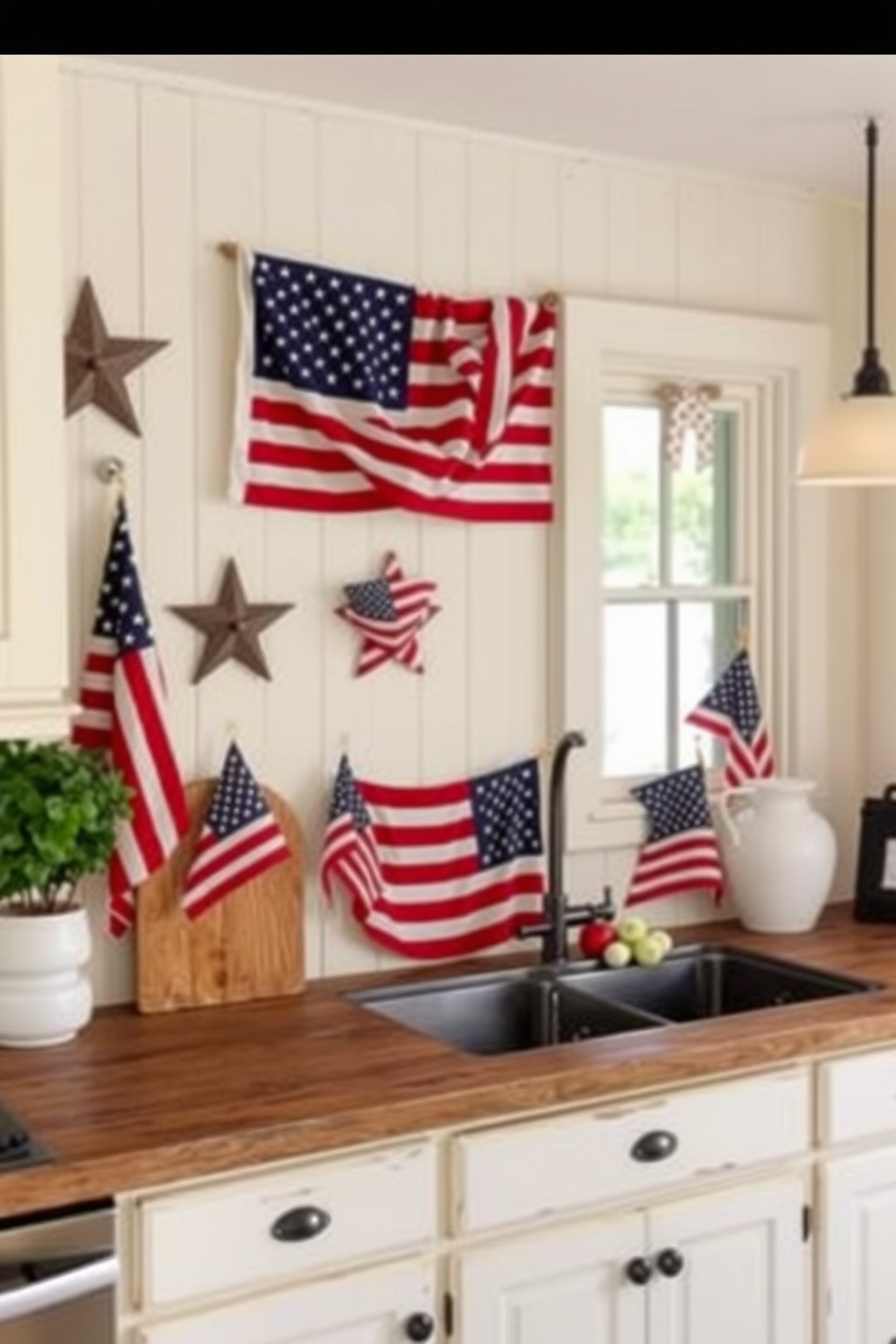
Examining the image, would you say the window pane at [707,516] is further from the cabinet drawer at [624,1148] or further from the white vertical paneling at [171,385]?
the cabinet drawer at [624,1148]

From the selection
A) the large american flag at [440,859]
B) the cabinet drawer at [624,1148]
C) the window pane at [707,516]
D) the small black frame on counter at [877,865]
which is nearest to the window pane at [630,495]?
the window pane at [707,516]

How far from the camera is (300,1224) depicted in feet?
6.68

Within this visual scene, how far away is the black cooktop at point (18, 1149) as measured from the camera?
185 cm

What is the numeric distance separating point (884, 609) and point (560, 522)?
2.79 feet

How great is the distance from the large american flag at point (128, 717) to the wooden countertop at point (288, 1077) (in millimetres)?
251

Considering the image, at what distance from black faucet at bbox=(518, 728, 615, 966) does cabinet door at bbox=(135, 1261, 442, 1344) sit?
0.81 meters

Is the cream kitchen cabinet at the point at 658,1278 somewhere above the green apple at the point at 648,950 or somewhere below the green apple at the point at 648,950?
below

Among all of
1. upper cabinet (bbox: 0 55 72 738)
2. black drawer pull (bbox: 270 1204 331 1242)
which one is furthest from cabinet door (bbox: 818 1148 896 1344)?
upper cabinet (bbox: 0 55 72 738)

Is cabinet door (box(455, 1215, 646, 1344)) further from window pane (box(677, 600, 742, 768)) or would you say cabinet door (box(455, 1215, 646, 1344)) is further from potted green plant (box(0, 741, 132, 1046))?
window pane (box(677, 600, 742, 768))

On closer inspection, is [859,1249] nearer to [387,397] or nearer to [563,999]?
[563,999]

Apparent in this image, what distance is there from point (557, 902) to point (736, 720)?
0.66 meters

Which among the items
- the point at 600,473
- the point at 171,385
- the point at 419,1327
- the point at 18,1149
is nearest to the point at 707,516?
the point at 600,473

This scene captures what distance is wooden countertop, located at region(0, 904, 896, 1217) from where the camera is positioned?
195 cm

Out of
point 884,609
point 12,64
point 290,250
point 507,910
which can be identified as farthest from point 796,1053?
point 12,64
